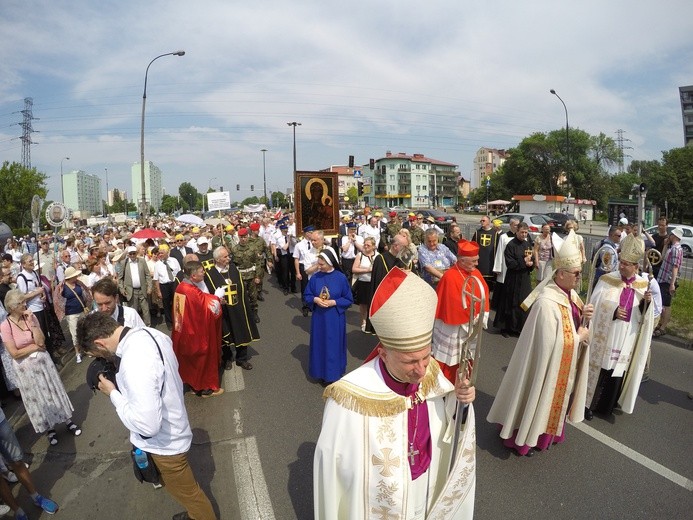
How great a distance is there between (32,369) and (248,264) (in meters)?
5.03

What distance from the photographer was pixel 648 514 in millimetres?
3246

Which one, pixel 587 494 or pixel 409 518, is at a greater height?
pixel 409 518

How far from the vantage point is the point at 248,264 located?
9258 mm

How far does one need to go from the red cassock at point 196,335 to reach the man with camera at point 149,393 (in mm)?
2308

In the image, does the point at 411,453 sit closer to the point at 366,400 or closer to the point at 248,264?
the point at 366,400

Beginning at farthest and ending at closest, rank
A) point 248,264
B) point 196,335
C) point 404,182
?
point 404,182, point 248,264, point 196,335

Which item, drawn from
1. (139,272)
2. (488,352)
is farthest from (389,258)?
→ (139,272)

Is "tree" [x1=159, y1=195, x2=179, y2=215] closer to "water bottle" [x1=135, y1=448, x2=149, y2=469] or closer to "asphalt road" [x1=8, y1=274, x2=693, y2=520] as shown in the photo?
"asphalt road" [x1=8, y1=274, x2=693, y2=520]

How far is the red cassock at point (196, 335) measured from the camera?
515 cm

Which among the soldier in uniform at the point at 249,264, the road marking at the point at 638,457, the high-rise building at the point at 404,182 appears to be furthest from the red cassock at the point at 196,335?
the high-rise building at the point at 404,182

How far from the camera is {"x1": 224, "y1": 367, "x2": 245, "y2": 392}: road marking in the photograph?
5.80 m

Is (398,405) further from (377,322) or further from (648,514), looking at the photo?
(648,514)

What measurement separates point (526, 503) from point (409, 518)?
5.89ft

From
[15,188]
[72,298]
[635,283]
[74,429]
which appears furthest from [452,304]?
[15,188]
